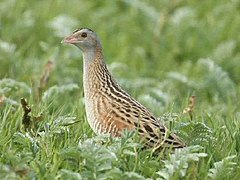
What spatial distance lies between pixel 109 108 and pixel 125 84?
12.8ft

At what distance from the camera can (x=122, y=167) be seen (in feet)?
23.1

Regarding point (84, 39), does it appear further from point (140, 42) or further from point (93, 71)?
point (140, 42)

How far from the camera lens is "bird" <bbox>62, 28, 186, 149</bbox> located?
24.4 feet

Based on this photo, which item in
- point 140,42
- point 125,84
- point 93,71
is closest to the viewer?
point 93,71

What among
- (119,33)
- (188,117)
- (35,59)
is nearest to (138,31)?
(119,33)

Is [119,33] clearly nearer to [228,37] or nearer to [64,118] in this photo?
[228,37]

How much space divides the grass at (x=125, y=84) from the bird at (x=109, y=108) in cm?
15

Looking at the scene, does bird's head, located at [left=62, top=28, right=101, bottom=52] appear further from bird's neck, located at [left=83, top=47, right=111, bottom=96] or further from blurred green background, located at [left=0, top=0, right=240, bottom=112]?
blurred green background, located at [left=0, top=0, right=240, bottom=112]

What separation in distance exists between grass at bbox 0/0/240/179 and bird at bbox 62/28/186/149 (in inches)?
6.1

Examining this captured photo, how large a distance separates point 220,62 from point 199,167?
244 inches

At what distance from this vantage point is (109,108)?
25.5ft

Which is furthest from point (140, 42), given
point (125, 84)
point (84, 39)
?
point (84, 39)

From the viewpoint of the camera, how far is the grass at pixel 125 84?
6965 millimetres

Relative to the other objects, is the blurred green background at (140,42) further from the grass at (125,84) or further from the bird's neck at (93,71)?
the bird's neck at (93,71)
